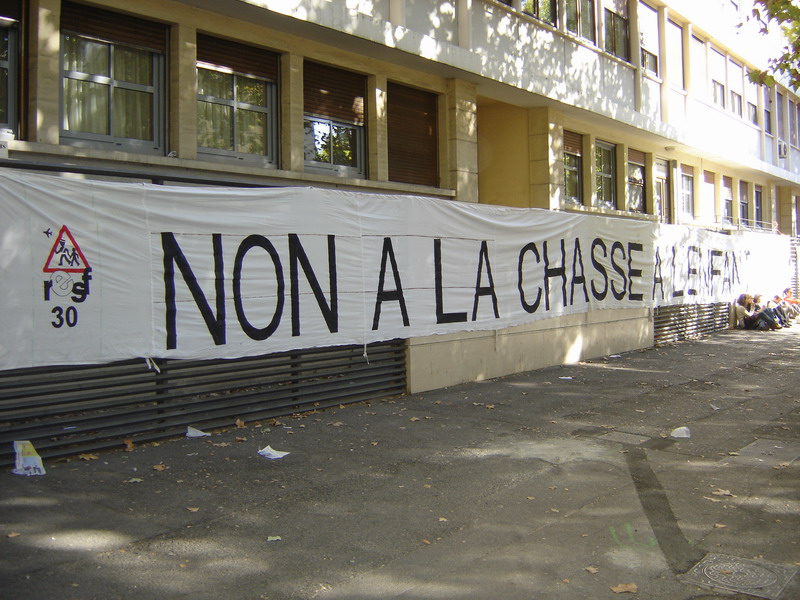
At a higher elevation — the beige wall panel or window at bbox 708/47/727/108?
window at bbox 708/47/727/108

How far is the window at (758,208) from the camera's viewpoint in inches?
1102

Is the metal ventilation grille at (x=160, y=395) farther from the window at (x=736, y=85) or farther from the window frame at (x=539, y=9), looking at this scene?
the window at (x=736, y=85)

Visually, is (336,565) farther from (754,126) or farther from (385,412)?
(754,126)

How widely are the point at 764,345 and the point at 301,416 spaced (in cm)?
1302

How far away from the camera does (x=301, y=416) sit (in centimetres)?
898

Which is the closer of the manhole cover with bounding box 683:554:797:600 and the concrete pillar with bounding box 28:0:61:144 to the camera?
the manhole cover with bounding box 683:554:797:600

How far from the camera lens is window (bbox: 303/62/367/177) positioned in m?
10.9

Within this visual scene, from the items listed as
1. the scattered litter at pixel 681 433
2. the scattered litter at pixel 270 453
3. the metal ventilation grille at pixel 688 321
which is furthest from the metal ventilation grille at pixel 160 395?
the metal ventilation grille at pixel 688 321

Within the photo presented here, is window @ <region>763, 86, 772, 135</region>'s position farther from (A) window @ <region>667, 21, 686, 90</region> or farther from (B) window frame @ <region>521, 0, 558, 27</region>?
(B) window frame @ <region>521, 0, 558, 27</region>

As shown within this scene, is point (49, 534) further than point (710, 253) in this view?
No

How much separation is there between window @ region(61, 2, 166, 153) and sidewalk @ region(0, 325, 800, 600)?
11.9ft

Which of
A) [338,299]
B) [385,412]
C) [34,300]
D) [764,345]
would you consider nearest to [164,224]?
[34,300]

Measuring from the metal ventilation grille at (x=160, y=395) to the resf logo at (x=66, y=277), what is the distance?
1.58 feet

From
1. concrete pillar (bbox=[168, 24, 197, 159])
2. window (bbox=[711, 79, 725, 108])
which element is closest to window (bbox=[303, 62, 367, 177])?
concrete pillar (bbox=[168, 24, 197, 159])
